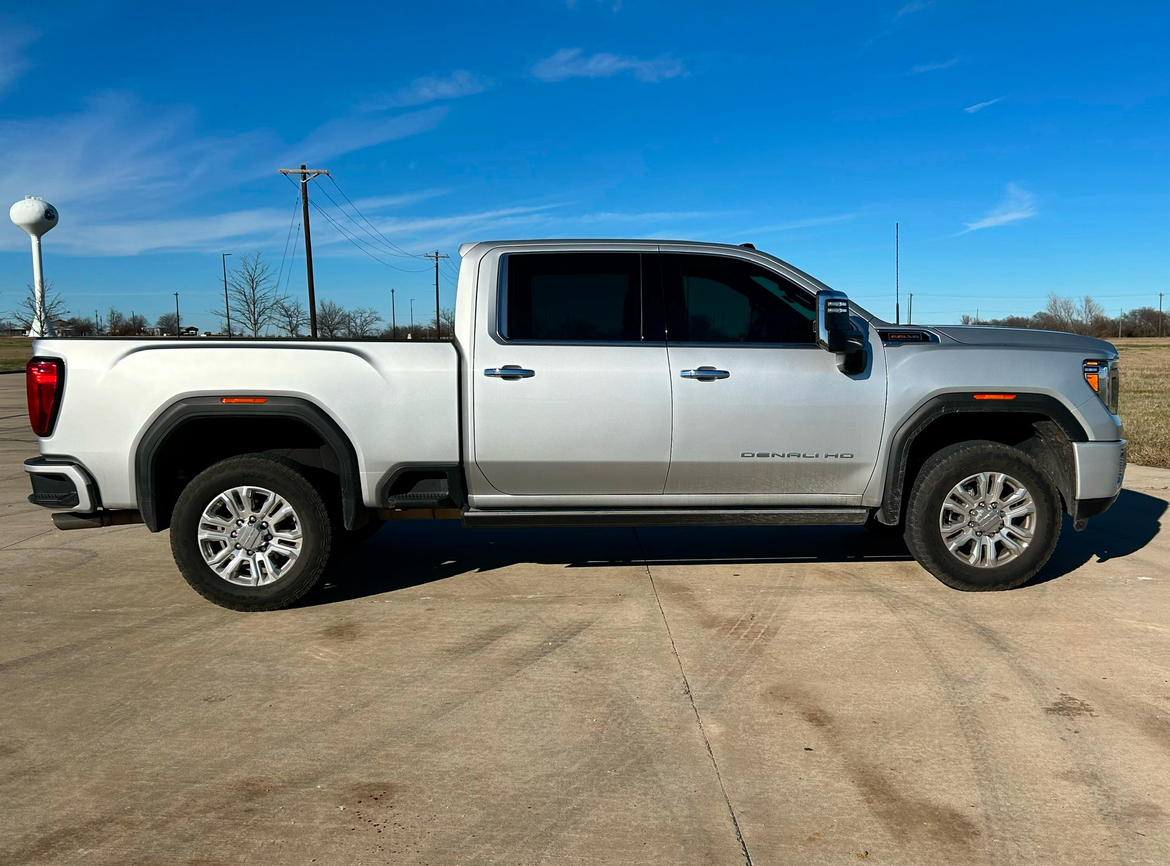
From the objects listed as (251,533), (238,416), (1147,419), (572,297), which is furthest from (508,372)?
(1147,419)

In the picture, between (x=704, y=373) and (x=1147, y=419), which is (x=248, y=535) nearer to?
(x=704, y=373)

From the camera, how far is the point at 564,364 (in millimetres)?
4910

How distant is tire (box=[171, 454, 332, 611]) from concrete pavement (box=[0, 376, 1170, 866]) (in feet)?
0.59

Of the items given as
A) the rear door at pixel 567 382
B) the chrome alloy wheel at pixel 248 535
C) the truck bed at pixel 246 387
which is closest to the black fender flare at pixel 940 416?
the rear door at pixel 567 382

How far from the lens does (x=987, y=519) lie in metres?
5.13

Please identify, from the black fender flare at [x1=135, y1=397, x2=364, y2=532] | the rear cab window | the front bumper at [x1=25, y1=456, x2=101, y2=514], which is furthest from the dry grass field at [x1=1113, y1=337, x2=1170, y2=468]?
the front bumper at [x1=25, y1=456, x2=101, y2=514]

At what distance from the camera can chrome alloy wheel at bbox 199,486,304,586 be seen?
483 cm

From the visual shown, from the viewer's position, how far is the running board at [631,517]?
5004mm

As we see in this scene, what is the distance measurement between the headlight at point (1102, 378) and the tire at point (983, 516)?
60cm

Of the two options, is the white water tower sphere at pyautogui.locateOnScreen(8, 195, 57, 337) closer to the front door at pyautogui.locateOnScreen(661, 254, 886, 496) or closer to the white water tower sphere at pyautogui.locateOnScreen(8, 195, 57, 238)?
the white water tower sphere at pyautogui.locateOnScreen(8, 195, 57, 238)

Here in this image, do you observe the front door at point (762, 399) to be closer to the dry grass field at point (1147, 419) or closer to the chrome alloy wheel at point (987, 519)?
the chrome alloy wheel at point (987, 519)

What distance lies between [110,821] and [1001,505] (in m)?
4.62

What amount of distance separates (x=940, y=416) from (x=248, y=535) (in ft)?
13.1

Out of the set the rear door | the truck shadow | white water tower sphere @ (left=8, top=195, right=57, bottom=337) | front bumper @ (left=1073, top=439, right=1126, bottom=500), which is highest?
white water tower sphere @ (left=8, top=195, right=57, bottom=337)
